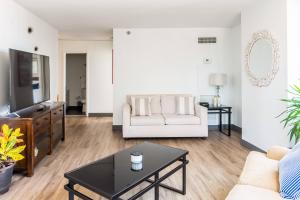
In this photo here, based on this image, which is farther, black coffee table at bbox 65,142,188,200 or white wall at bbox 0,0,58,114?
A: white wall at bbox 0,0,58,114

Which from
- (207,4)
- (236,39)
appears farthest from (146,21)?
(236,39)

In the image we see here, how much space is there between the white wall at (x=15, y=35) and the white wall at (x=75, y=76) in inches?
146

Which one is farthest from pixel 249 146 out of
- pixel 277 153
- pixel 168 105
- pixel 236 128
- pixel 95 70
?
pixel 95 70

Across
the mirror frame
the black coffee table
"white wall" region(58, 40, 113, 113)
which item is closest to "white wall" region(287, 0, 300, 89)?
the mirror frame

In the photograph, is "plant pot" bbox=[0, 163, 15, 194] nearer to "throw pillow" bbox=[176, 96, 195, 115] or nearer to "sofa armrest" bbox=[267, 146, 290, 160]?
"sofa armrest" bbox=[267, 146, 290, 160]

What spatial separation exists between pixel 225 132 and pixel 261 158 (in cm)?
344

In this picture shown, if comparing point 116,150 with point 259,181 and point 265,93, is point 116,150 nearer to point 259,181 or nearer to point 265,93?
point 265,93

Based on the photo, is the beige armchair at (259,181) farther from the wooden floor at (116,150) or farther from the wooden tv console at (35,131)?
the wooden tv console at (35,131)

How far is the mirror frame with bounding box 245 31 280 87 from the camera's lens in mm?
3219

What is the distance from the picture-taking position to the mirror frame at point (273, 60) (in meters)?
3.22

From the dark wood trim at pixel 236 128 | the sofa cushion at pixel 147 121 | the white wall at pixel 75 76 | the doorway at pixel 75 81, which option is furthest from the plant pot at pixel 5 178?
the white wall at pixel 75 76

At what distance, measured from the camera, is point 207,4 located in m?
3.81

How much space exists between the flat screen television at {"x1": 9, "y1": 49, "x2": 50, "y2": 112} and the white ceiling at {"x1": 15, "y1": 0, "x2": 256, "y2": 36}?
37.9 inches

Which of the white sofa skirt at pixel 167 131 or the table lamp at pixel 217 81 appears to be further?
the table lamp at pixel 217 81
